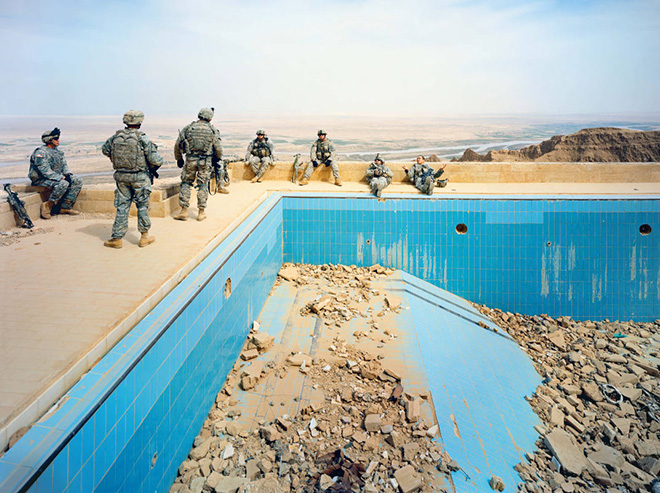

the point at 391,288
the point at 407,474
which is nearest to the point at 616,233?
the point at 391,288

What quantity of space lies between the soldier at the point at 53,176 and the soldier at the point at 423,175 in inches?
219

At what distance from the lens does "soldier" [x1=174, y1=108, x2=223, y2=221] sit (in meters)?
6.22

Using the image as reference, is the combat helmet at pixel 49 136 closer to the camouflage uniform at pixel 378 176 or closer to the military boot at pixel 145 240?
the military boot at pixel 145 240

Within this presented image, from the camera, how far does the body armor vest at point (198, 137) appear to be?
6.20 m

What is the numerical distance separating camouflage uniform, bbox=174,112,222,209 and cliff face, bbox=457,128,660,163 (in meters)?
10.3

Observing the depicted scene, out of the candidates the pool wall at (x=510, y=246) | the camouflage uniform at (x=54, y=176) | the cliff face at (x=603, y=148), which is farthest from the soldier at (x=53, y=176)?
the cliff face at (x=603, y=148)

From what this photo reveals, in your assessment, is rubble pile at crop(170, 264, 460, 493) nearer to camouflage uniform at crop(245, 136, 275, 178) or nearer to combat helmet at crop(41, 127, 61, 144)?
combat helmet at crop(41, 127, 61, 144)

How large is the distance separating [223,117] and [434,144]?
35.8 m

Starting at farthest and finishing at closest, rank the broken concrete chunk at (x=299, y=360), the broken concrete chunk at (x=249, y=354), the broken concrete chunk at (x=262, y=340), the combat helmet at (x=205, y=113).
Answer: the combat helmet at (x=205, y=113) < the broken concrete chunk at (x=262, y=340) < the broken concrete chunk at (x=249, y=354) < the broken concrete chunk at (x=299, y=360)

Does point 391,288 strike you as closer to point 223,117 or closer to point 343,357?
point 343,357

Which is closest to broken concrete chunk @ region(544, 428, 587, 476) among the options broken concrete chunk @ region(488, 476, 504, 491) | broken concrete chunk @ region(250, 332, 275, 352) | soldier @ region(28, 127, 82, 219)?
broken concrete chunk @ region(488, 476, 504, 491)

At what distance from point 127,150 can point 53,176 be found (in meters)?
2.05

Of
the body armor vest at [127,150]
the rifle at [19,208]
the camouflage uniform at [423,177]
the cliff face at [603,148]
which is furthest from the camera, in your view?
the cliff face at [603,148]

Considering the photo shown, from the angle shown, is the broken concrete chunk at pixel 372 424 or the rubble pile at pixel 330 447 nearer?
the rubble pile at pixel 330 447
